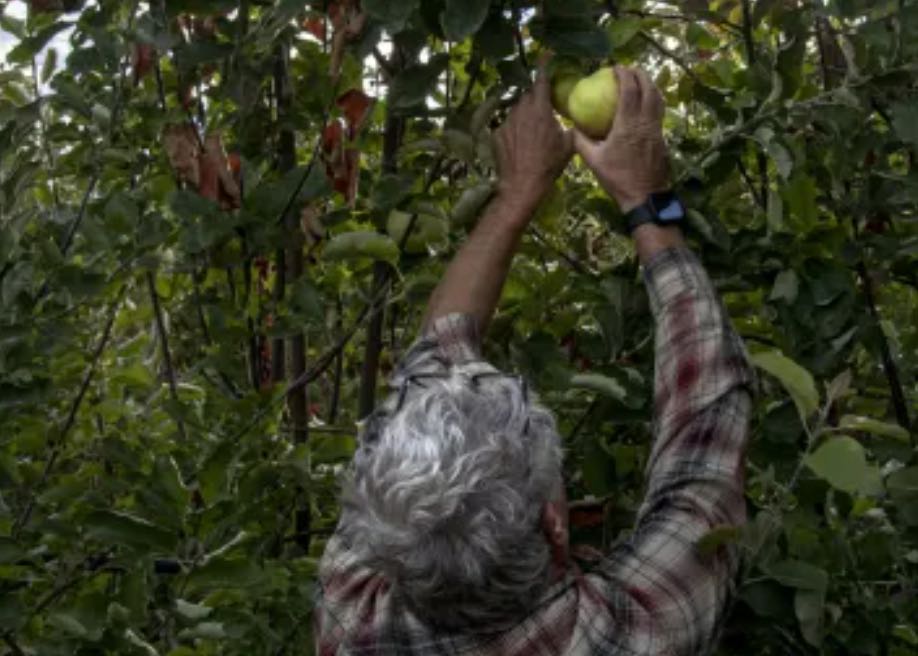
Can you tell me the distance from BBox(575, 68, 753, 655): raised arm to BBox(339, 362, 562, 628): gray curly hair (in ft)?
Result: 0.40

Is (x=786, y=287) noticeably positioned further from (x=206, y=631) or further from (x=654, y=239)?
(x=206, y=631)

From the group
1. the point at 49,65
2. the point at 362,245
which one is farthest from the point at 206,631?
the point at 49,65

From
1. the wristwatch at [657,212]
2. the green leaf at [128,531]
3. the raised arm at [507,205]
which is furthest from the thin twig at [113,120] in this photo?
the wristwatch at [657,212]

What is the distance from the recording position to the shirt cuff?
182 cm

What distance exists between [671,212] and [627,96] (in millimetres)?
145

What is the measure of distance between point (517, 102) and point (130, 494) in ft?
2.84

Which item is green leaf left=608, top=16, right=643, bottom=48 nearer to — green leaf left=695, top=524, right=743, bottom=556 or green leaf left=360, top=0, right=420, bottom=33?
green leaf left=360, top=0, right=420, bottom=33

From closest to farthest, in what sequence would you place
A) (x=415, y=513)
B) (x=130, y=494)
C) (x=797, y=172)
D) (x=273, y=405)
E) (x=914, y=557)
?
(x=415, y=513), (x=914, y=557), (x=797, y=172), (x=273, y=405), (x=130, y=494)

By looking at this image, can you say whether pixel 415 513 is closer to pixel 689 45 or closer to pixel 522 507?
pixel 522 507

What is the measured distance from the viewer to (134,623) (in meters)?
2.00

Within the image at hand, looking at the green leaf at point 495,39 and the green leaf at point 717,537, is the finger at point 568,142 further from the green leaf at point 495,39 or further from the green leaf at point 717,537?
the green leaf at point 717,537

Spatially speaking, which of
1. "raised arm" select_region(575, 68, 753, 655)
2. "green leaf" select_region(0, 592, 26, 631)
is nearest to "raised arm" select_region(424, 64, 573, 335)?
"raised arm" select_region(575, 68, 753, 655)

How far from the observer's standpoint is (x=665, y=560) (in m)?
1.69

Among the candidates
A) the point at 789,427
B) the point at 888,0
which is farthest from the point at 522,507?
the point at 888,0
